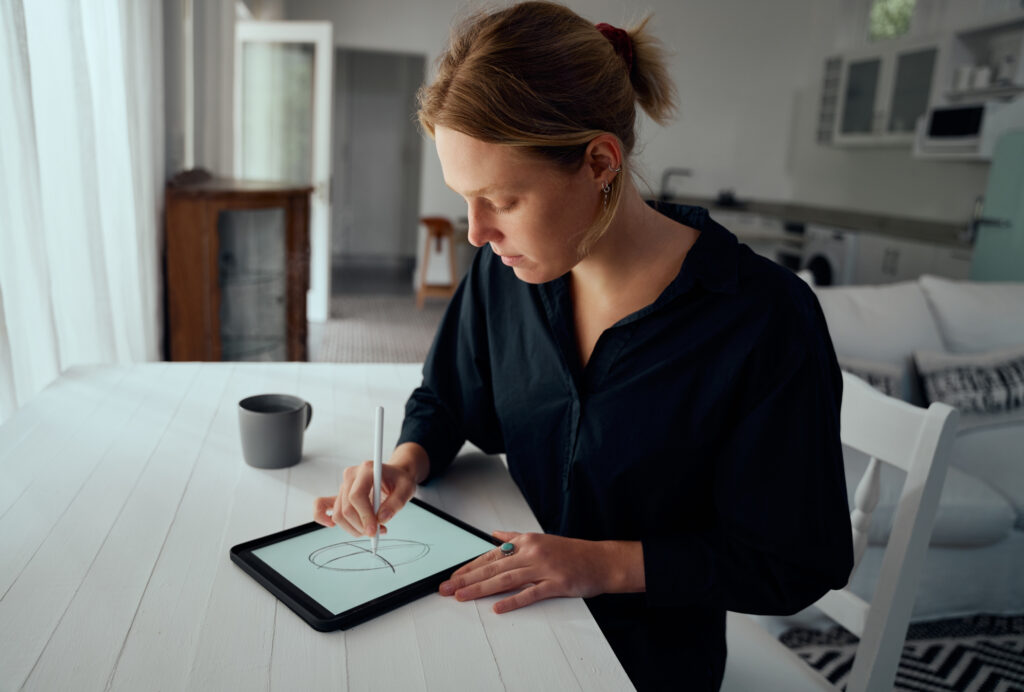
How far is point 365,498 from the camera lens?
0.90 m

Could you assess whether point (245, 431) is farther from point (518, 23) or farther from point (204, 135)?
point (204, 135)

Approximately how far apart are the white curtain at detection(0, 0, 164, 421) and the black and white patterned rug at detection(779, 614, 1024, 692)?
1.93m

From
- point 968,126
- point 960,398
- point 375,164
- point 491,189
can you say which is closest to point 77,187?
point 491,189

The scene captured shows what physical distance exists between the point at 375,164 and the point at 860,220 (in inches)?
192

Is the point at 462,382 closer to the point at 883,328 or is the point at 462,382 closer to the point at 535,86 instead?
the point at 535,86

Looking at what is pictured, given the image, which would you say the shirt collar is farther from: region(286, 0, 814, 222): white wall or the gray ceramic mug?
region(286, 0, 814, 222): white wall

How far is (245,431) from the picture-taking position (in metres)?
1.09

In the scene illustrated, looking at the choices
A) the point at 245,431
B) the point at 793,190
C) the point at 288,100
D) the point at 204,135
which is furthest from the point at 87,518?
the point at 793,190

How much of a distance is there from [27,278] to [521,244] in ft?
3.88

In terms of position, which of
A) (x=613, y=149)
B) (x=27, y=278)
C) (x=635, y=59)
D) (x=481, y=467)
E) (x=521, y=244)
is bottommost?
(x=481, y=467)

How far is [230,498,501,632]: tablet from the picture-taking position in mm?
771

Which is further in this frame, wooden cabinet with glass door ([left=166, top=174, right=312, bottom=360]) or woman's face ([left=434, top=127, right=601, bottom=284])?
wooden cabinet with glass door ([left=166, top=174, right=312, bottom=360])

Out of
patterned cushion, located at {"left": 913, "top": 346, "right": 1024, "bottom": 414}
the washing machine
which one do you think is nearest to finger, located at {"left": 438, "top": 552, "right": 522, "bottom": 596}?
patterned cushion, located at {"left": 913, "top": 346, "right": 1024, "bottom": 414}

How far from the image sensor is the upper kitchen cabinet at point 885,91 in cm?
539
